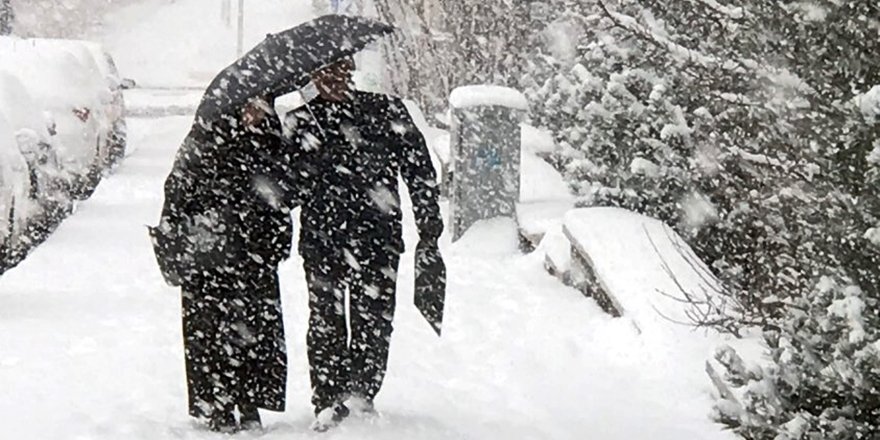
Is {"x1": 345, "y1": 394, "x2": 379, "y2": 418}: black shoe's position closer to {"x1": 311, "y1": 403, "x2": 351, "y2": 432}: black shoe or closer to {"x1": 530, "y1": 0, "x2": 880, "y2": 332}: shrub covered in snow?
{"x1": 311, "y1": 403, "x2": 351, "y2": 432}: black shoe

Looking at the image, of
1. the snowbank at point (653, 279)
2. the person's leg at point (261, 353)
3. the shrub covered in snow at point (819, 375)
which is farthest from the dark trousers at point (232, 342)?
the shrub covered in snow at point (819, 375)

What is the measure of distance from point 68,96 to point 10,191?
3.64 metres

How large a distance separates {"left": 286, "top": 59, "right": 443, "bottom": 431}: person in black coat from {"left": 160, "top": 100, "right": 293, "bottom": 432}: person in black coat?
0.14m

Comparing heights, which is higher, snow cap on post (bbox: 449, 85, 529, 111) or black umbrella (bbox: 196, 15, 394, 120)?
black umbrella (bbox: 196, 15, 394, 120)

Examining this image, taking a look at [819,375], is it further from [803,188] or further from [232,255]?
[232,255]

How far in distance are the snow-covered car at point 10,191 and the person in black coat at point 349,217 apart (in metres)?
4.04

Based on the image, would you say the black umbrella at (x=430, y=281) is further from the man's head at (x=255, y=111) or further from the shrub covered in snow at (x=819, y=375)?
the shrub covered in snow at (x=819, y=375)

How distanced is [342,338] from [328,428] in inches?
15.1

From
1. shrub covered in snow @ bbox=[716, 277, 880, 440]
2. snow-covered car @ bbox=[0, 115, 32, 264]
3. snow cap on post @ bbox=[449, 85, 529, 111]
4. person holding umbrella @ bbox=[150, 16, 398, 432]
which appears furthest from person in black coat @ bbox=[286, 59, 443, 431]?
snow cap on post @ bbox=[449, 85, 529, 111]

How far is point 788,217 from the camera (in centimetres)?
418

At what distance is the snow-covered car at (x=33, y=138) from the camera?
1033 centimetres

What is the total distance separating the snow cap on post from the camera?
37.7 ft

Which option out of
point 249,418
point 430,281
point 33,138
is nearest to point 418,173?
point 430,281

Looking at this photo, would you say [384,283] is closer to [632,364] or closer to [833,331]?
[632,364]
